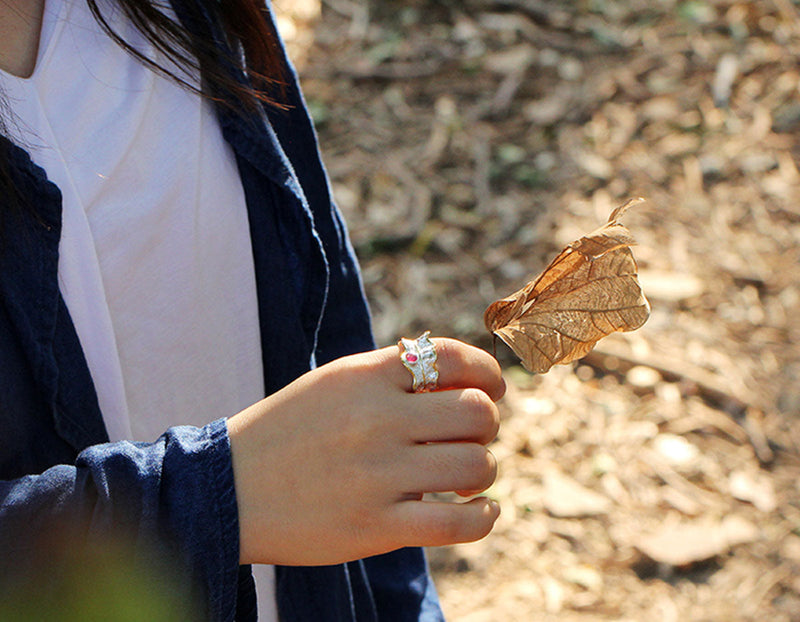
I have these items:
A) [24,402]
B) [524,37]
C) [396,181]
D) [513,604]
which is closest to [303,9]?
[524,37]

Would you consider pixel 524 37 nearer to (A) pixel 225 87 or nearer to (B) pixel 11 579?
(A) pixel 225 87

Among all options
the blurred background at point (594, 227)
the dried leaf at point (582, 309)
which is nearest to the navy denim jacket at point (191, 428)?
the dried leaf at point (582, 309)

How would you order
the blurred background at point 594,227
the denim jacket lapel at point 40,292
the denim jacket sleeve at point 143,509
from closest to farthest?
1. the denim jacket sleeve at point 143,509
2. the denim jacket lapel at point 40,292
3. the blurred background at point 594,227

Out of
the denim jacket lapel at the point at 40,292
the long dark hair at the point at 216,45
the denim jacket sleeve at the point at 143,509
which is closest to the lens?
the denim jacket sleeve at the point at 143,509

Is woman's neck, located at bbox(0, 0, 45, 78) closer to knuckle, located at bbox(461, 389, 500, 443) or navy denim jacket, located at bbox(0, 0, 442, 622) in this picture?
navy denim jacket, located at bbox(0, 0, 442, 622)

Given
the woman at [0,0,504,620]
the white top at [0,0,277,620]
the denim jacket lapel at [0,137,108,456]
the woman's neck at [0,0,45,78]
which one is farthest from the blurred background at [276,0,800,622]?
the woman's neck at [0,0,45,78]

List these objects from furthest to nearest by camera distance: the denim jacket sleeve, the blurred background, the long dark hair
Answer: the blurred background, the long dark hair, the denim jacket sleeve

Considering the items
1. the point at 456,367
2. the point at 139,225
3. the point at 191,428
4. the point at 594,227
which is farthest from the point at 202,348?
the point at 594,227

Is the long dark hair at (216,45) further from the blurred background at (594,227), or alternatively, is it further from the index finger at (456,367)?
the blurred background at (594,227)
